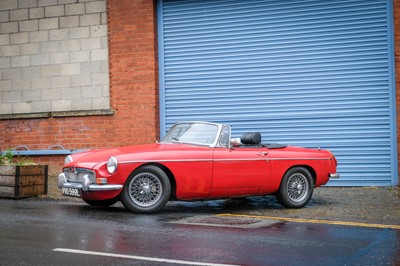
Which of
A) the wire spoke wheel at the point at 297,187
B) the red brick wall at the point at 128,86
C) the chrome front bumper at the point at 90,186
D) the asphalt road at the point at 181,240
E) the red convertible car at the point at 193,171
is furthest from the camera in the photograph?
the red brick wall at the point at 128,86

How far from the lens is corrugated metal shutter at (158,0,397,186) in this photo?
509 inches

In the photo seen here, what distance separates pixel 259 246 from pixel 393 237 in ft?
5.68

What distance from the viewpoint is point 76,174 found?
9195mm

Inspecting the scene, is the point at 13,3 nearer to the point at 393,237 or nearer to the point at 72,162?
the point at 72,162

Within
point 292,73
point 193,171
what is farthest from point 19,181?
point 292,73

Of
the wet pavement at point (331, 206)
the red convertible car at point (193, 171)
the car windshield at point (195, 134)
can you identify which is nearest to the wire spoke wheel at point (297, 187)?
the red convertible car at point (193, 171)

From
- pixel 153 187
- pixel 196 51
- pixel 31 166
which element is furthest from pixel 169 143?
pixel 196 51

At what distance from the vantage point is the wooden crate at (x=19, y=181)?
11.2 meters

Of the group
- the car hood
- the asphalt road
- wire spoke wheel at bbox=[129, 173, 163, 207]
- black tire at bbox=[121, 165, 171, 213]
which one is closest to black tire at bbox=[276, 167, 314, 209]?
the asphalt road

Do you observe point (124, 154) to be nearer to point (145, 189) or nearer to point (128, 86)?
point (145, 189)

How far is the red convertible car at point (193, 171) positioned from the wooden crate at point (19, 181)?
2.07m

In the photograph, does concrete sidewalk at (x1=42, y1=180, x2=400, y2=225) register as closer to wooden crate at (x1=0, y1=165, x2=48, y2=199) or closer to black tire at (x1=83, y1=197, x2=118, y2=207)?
wooden crate at (x1=0, y1=165, x2=48, y2=199)

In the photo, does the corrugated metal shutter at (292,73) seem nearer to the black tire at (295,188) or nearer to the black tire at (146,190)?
the black tire at (295,188)

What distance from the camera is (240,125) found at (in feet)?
45.9
